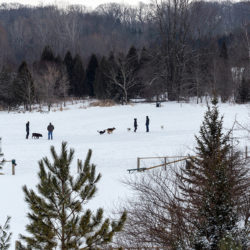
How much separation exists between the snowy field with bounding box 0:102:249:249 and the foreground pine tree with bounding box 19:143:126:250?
489 centimetres

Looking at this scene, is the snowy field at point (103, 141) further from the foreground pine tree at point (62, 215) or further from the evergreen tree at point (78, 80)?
the evergreen tree at point (78, 80)

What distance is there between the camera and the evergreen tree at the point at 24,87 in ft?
148

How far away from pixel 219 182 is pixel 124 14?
117225mm

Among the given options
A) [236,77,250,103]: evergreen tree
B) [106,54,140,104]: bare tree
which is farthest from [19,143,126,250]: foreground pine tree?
[236,77,250,103]: evergreen tree

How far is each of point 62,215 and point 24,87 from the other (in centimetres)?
4169

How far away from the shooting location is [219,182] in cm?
702

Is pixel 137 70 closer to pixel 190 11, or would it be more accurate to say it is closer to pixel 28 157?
pixel 190 11

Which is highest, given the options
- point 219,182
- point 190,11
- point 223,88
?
point 190,11

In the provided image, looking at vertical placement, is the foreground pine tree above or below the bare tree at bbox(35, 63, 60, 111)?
below

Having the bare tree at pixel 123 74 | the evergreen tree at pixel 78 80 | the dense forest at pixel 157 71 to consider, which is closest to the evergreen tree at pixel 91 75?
the dense forest at pixel 157 71

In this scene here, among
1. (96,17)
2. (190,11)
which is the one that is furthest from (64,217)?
(96,17)

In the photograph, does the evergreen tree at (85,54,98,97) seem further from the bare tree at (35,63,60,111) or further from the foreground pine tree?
the foreground pine tree

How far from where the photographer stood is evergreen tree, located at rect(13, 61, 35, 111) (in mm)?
44969

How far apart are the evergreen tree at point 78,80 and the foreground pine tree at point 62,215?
164 feet
